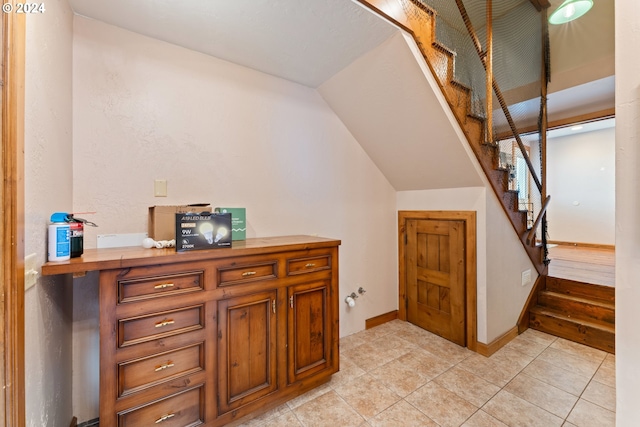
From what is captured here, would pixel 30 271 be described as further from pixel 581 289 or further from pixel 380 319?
pixel 581 289

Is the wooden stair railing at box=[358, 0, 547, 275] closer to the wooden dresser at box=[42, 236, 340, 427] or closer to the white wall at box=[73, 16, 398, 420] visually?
the white wall at box=[73, 16, 398, 420]

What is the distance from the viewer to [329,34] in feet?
5.61

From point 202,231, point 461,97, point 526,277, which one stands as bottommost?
point 526,277

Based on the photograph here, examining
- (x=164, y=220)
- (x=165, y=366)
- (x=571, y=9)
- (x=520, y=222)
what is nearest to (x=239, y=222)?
(x=164, y=220)

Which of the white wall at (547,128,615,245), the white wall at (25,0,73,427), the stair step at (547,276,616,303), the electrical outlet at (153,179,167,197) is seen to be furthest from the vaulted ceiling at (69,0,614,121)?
the white wall at (547,128,615,245)

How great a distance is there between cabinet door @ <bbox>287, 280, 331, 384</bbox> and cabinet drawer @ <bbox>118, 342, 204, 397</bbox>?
0.56 metres

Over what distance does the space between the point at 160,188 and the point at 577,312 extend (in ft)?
12.7

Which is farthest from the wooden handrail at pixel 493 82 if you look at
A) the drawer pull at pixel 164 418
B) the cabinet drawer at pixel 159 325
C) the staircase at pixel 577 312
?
the drawer pull at pixel 164 418

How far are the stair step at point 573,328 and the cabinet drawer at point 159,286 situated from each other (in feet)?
10.7

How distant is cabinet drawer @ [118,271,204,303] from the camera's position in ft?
4.12

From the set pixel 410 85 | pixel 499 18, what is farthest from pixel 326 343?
pixel 499 18

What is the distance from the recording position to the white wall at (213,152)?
1.57 metres

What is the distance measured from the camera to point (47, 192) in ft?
3.73

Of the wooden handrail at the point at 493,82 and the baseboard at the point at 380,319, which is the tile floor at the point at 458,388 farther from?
the wooden handrail at the point at 493,82
